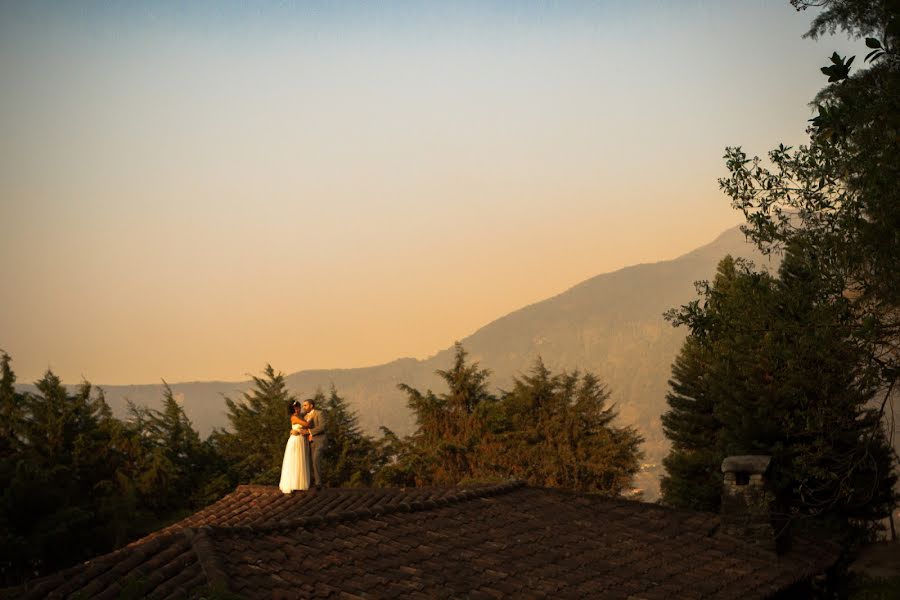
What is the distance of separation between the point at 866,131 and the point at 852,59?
1024 mm

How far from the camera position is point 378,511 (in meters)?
Result: 13.1

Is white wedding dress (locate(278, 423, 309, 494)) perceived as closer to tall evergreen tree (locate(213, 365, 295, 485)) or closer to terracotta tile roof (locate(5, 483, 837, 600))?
terracotta tile roof (locate(5, 483, 837, 600))

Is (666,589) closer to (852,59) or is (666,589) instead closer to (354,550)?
(354,550)

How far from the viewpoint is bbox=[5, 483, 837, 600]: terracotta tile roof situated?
9.71 m

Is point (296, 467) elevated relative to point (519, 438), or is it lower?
lower

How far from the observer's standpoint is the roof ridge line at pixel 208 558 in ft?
29.0

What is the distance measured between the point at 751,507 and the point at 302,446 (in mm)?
8763

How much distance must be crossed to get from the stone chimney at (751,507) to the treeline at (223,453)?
14.5 meters

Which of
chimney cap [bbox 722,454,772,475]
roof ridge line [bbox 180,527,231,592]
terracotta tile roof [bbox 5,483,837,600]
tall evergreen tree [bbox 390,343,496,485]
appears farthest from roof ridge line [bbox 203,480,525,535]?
tall evergreen tree [bbox 390,343,496,485]

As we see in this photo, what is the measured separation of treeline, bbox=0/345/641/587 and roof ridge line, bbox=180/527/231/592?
36.0ft

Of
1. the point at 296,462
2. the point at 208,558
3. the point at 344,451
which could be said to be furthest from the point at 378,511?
the point at 344,451

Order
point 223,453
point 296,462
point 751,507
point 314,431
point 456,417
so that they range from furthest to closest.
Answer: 1. point 456,417
2. point 223,453
3. point 314,431
4. point 296,462
5. point 751,507

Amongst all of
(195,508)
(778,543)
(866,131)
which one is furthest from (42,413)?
(866,131)

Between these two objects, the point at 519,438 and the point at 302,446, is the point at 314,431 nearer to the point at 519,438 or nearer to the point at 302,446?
the point at 302,446
